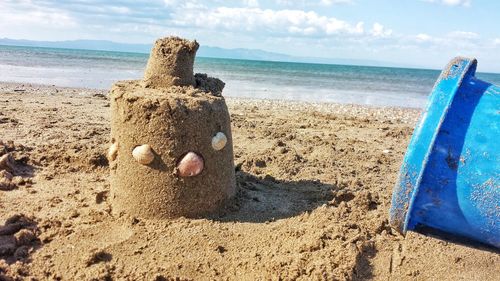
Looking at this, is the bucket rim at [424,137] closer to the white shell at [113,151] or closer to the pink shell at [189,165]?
the pink shell at [189,165]

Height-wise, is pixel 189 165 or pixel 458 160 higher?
pixel 458 160

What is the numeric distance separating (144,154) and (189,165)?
29cm

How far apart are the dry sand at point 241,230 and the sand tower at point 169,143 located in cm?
15

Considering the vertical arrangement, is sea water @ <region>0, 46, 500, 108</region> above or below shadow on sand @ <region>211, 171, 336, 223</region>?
above

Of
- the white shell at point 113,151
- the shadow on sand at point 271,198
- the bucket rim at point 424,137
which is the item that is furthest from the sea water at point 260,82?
the bucket rim at point 424,137

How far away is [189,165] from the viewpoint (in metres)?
2.98

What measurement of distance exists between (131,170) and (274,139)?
3.02 metres

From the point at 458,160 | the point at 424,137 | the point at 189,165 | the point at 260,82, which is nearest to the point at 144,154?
the point at 189,165

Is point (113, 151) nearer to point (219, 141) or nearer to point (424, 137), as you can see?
point (219, 141)

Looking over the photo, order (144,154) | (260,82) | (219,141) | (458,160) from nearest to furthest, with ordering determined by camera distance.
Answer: (458,160) → (144,154) → (219,141) → (260,82)

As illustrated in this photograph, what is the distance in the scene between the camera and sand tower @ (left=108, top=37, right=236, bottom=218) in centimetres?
297

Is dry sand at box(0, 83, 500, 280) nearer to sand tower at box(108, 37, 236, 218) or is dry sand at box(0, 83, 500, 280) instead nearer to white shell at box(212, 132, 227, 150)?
sand tower at box(108, 37, 236, 218)

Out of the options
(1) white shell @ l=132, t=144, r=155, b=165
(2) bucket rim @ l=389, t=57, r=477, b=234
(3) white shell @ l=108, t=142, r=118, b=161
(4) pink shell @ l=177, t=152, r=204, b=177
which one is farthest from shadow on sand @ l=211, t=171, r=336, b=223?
(2) bucket rim @ l=389, t=57, r=477, b=234

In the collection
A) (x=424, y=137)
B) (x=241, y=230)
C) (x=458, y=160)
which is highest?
(x=424, y=137)
